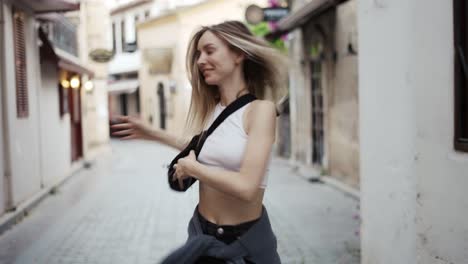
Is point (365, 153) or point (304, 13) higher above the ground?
point (304, 13)

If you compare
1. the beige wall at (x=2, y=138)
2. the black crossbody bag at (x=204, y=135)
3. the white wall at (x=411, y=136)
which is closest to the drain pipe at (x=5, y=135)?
the beige wall at (x=2, y=138)

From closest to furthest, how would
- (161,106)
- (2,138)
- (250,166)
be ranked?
1. (250,166)
2. (2,138)
3. (161,106)

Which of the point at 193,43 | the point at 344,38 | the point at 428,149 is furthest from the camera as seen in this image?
the point at 344,38

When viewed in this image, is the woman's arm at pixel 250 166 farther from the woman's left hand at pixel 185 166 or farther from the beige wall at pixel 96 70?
the beige wall at pixel 96 70

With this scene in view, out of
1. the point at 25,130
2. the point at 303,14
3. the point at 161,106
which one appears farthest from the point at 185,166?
the point at 161,106

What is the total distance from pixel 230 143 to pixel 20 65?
979 centimetres

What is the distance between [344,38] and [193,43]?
10826 millimetres

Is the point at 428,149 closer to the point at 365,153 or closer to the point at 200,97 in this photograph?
the point at 365,153

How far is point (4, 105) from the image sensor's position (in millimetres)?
10070

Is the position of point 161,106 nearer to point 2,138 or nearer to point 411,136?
point 2,138

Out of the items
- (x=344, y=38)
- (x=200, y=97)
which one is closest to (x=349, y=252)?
(x=200, y=97)

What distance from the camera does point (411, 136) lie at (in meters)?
4.83

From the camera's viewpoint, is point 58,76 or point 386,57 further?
point 58,76

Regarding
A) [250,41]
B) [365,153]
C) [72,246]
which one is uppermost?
[250,41]
